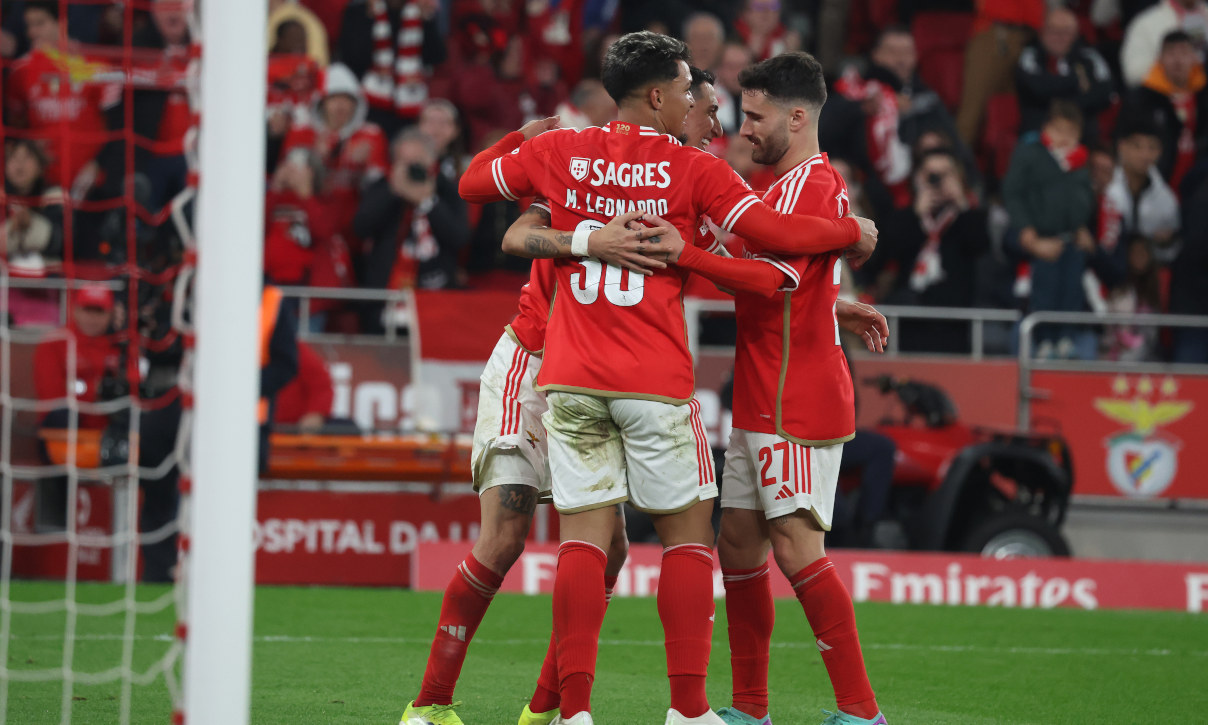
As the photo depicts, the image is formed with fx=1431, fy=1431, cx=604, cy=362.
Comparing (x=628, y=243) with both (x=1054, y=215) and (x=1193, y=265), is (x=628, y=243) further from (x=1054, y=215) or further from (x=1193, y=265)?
(x=1193, y=265)

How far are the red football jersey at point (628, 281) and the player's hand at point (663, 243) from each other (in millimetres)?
63

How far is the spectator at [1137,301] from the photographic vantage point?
11406mm

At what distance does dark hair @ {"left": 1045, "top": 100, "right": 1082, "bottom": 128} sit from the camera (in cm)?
1150

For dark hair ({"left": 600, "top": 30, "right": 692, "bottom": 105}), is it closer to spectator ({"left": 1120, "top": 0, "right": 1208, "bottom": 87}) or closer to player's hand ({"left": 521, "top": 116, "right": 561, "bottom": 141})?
player's hand ({"left": 521, "top": 116, "right": 561, "bottom": 141})

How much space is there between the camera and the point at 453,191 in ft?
34.8

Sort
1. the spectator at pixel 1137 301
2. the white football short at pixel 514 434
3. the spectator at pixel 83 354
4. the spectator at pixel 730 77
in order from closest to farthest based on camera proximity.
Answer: the white football short at pixel 514 434 → the spectator at pixel 83 354 → the spectator at pixel 1137 301 → the spectator at pixel 730 77

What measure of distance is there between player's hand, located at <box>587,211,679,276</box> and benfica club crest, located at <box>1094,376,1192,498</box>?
7.10 metres

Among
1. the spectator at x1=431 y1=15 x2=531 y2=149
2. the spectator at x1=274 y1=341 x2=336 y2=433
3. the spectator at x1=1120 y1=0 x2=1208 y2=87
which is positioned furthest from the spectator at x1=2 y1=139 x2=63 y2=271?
the spectator at x1=1120 y1=0 x2=1208 y2=87

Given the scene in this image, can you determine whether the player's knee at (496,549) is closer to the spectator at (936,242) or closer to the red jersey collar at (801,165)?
the red jersey collar at (801,165)

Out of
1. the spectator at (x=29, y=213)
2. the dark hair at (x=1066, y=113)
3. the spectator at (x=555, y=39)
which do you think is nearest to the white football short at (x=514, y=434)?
the spectator at (x=29, y=213)

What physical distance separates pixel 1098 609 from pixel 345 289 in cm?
555

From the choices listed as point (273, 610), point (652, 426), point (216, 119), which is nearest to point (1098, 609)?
point (273, 610)

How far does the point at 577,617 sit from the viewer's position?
404 centimetres

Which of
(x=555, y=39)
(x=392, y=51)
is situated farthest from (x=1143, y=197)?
(x=392, y=51)
